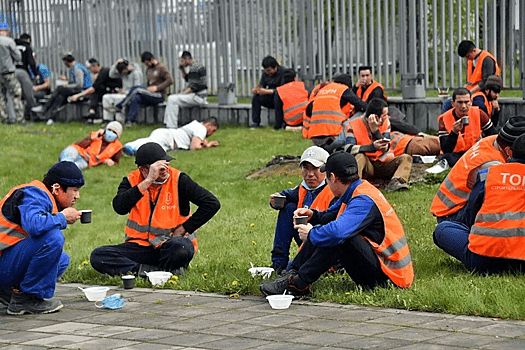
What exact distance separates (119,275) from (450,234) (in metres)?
3.20

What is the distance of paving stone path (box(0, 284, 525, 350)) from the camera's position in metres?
6.90

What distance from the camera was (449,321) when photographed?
7.41 m

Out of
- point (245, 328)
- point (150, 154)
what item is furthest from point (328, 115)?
point (245, 328)

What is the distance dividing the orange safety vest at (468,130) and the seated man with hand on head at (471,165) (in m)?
4.83

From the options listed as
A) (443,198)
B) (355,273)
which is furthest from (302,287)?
(443,198)

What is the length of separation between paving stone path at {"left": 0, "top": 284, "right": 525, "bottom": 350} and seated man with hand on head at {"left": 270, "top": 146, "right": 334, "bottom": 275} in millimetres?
945

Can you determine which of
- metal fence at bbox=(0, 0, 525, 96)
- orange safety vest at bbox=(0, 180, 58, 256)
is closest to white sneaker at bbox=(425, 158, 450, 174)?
→ metal fence at bbox=(0, 0, 525, 96)

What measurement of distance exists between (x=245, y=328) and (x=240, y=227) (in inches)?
208

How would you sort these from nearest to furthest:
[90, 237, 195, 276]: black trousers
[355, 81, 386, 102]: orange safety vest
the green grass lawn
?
1. the green grass lawn
2. [90, 237, 195, 276]: black trousers
3. [355, 81, 386, 102]: orange safety vest

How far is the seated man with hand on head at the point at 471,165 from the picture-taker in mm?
9180

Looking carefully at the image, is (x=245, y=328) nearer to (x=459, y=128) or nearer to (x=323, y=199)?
(x=323, y=199)

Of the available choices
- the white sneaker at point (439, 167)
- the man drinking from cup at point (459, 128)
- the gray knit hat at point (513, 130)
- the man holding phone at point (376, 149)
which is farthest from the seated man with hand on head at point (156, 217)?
the white sneaker at point (439, 167)

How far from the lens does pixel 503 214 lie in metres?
8.51

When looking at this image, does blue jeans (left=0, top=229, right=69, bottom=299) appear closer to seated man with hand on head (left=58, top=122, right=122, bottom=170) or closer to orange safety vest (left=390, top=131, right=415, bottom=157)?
orange safety vest (left=390, top=131, right=415, bottom=157)
